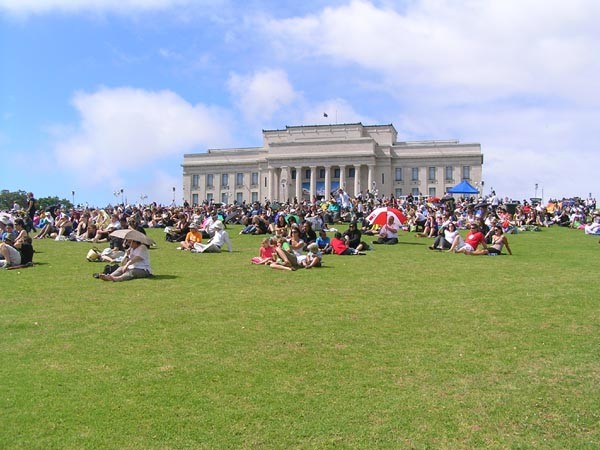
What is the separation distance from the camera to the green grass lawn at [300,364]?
494cm

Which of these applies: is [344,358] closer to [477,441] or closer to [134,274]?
[477,441]

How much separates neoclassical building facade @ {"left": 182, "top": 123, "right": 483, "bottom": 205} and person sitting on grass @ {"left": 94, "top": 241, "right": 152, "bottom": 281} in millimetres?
73326

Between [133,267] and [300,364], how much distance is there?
22.4ft

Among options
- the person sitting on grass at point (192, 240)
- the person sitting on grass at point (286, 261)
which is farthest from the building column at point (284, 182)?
the person sitting on grass at point (286, 261)

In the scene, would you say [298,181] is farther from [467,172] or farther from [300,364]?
[300,364]

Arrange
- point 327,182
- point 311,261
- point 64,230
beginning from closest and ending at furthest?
point 311,261 < point 64,230 < point 327,182

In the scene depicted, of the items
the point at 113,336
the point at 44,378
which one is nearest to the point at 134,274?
the point at 113,336

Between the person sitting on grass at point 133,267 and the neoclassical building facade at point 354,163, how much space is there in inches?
2887

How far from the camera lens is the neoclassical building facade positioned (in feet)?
291

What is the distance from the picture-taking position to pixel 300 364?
21.4ft

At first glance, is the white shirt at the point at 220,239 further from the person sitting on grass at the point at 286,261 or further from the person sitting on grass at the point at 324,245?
the person sitting on grass at the point at 286,261

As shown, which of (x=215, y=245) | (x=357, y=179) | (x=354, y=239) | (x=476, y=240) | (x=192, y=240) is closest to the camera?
(x=476, y=240)

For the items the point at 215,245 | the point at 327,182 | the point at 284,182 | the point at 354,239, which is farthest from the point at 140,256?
the point at 284,182

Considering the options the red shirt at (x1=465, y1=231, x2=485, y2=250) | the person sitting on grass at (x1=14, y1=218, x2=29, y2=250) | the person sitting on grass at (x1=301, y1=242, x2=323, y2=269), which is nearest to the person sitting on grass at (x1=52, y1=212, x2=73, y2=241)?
the person sitting on grass at (x1=14, y1=218, x2=29, y2=250)
